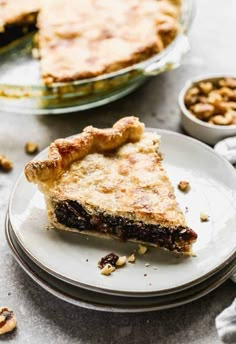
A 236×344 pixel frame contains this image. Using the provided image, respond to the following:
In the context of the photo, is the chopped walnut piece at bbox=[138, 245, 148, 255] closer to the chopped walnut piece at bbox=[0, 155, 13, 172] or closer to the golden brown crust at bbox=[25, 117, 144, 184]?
the golden brown crust at bbox=[25, 117, 144, 184]

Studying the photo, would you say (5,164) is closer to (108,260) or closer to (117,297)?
(108,260)

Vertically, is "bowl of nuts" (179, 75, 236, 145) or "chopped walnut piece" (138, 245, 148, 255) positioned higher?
"chopped walnut piece" (138, 245, 148, 255)

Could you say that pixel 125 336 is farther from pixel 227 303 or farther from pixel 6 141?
pixel 6 141

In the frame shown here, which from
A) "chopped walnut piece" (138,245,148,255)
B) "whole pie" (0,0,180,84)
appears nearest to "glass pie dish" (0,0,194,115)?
"whole pie" (0,0,180,84)

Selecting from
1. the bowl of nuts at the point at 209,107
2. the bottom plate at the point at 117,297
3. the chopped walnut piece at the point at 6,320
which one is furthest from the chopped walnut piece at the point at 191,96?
the chopped walnut piece at the point at 6,320

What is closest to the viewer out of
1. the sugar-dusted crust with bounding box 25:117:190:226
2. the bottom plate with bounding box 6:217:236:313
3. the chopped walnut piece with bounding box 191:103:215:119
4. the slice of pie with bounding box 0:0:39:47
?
the bottom plate with bounding box 6:217:236:313

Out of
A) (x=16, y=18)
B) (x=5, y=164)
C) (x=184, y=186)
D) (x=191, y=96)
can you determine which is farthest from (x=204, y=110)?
(x=16, y=18)
